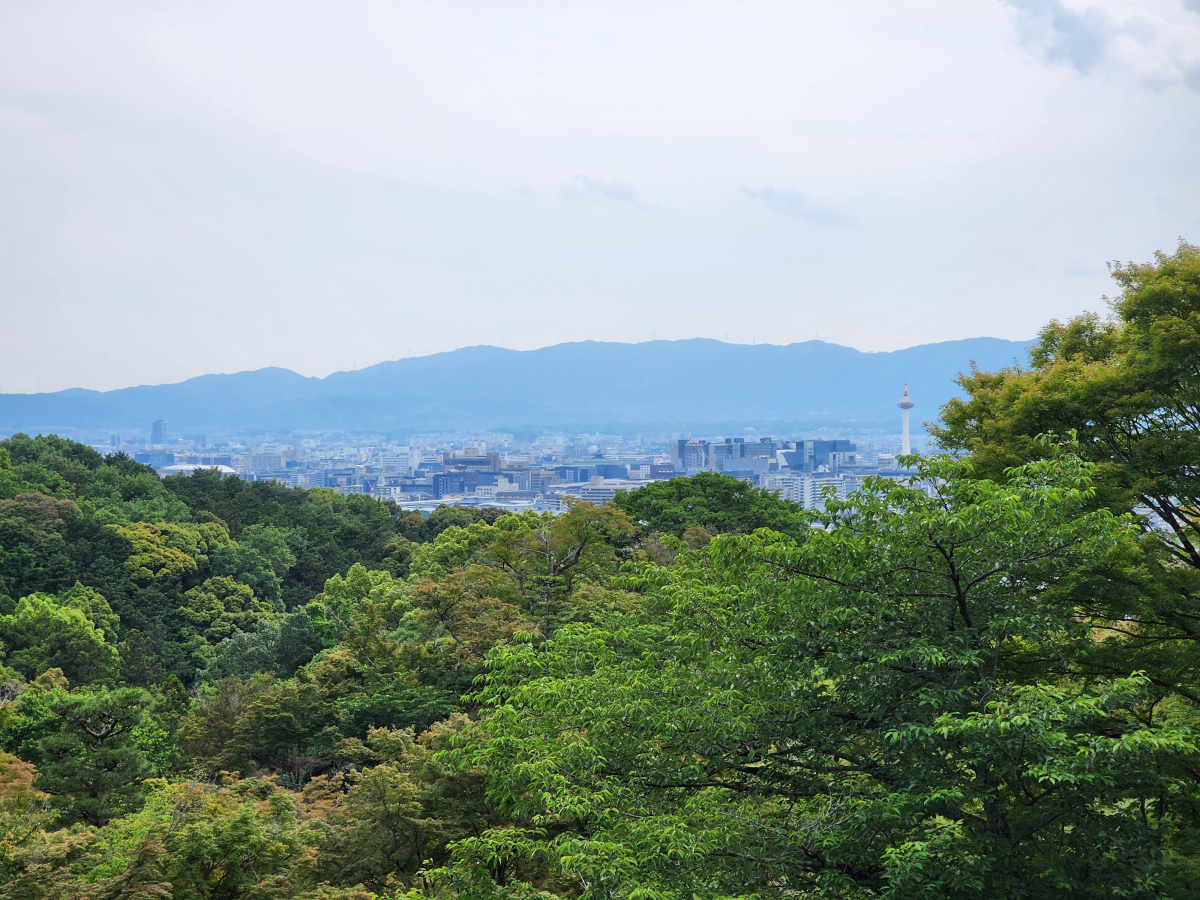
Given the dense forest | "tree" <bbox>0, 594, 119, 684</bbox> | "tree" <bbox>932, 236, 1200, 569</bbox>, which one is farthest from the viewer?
"tree" <bbox>0, 594, 119, 684</bbox>

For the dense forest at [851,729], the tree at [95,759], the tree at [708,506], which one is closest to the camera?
the dense forest at [851,729]

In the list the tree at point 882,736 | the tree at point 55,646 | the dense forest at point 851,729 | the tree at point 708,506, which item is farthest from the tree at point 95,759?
the tree at point 708,506

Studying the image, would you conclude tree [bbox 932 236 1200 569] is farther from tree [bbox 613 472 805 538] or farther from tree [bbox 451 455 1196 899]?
tree [bbox 613 472 805 538]

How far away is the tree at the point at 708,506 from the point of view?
81.7 ft

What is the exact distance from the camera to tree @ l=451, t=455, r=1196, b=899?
5355 mm

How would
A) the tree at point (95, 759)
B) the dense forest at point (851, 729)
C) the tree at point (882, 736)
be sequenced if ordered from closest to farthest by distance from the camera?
1. the tree at point (882, 736)
2. the dense forest at point (851, 729)
3. the tree at point (95, 759)

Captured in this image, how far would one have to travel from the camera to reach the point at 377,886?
9859mm

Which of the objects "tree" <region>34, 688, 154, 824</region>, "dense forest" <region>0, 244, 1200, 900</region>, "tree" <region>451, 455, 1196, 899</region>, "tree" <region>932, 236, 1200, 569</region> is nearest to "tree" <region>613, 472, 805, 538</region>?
"dense forest" <region>0, 244, 1200, 900</region>

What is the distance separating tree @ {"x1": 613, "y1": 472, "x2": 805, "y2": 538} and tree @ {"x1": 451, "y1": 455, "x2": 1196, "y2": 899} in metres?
17.2

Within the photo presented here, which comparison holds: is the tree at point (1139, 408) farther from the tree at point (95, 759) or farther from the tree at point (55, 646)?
the tree at point (55, 646)

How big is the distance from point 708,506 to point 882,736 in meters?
20.3

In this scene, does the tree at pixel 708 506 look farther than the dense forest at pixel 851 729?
Yes

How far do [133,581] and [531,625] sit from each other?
82.3ft

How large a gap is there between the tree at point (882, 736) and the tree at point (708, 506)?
56.5 ft
